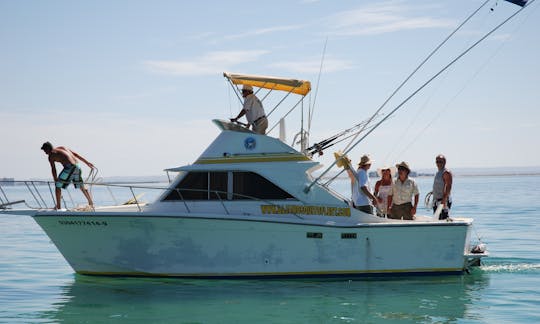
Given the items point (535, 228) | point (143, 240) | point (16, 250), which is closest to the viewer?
point (143, 240)

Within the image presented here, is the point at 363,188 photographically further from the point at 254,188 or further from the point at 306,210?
the point at 254,188

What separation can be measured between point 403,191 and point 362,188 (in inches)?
40.5

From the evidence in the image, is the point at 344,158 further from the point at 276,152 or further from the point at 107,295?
the point at 107,295

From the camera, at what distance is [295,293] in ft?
36.8

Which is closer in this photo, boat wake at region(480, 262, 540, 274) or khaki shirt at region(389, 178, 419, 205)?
khaki shirt at region(389, 178, 419, 205)

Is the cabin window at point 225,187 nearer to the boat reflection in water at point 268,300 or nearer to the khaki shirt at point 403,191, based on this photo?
the boat reflection in water at point 268,300

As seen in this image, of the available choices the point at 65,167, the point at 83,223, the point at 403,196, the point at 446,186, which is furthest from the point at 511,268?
the point at 65,167

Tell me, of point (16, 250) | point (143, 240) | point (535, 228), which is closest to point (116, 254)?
point (143, 240)

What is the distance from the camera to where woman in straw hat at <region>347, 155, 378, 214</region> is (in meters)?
11.7

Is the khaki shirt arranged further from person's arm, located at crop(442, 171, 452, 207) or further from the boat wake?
the boat wake

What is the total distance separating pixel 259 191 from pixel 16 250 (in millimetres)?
10498

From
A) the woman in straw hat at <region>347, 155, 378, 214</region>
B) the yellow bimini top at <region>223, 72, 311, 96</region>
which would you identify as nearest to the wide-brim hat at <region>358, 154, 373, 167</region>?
the woman in straw hat at <region>347, 155, 378, 214</region>

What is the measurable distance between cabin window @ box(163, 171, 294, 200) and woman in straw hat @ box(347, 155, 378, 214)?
1.19m

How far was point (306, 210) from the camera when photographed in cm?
1176
